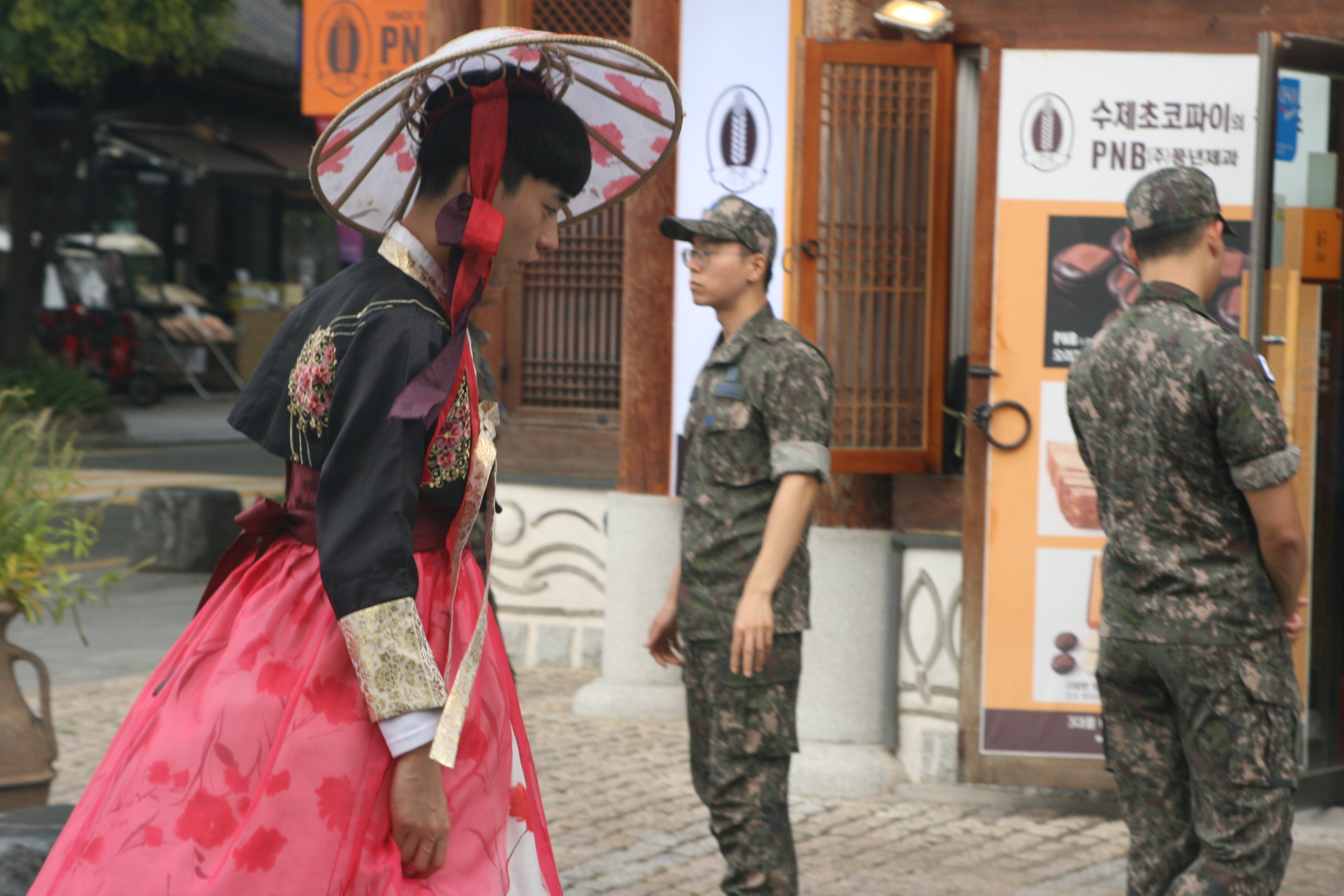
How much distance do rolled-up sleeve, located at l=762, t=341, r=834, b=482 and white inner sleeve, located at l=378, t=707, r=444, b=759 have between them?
177cm

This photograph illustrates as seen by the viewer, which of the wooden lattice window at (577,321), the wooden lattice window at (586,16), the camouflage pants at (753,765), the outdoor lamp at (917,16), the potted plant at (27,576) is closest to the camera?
the camouflage pants at (753,765)

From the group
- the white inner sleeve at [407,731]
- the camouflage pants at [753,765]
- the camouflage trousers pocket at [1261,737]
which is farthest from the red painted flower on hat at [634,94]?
the camouflage trousers pocket at [1261,737]

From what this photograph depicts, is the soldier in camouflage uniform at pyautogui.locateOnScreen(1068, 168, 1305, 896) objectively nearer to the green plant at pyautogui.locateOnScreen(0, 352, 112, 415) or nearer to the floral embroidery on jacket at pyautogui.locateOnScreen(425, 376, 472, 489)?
the floral embroidery on jacket at pyautogui.locateOnScreen(425, 376, 472, 489)

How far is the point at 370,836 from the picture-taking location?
2.05 m

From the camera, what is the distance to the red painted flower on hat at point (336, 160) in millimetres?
2352

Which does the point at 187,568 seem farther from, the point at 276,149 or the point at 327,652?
the point at 276,149

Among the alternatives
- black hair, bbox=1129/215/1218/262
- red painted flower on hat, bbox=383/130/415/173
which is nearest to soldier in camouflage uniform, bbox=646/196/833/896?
black hair, bbox=1129/215/1218/262

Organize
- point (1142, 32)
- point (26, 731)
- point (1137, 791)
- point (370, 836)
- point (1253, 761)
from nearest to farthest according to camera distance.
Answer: point (370, 836)
point (1253, 761)
point (1137, 791)
point (26, 731)
point (1142, 32)

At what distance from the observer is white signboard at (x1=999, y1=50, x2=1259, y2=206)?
5090 millimetres

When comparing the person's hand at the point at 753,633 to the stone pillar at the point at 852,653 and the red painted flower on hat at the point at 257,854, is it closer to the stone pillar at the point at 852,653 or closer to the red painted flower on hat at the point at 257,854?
the red painted flower on hat at the point at 257,854

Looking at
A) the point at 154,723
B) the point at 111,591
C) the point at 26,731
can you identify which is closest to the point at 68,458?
the point at 26,731

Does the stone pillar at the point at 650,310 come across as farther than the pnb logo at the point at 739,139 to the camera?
Yes

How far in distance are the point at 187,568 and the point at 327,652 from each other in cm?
905

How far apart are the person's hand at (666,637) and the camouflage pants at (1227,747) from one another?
1165 mm
